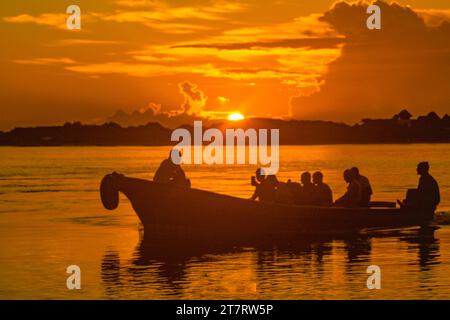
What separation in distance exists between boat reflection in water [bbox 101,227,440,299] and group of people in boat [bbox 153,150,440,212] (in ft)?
3.94

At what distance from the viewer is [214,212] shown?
28.7 metres

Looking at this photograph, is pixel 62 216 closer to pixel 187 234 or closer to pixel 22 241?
pixel 22 241

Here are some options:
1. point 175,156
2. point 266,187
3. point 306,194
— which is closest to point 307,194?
point 306,194

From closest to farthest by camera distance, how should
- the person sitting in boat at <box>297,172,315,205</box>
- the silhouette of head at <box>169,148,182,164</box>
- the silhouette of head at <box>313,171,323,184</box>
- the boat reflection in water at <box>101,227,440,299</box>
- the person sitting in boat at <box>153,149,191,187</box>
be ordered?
1. the boat reflection in water at <box>101,227,440,299</box>
2. the silhouette of head at <box>313,171,323,184</box>
3. the person sitting in boat at <box>297,172,315,205</box>
4. the silhouette of head at <box>169,148,182,164</box>
5. the person sitting in boat at <box>153,149,191,187</box>

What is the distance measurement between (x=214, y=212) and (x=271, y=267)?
17.1 feet

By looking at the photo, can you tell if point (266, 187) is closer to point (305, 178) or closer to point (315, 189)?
point (305, 178)

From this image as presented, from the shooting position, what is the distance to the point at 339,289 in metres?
20.9

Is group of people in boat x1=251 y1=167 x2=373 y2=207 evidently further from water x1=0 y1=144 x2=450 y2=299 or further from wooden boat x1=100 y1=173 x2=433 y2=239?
water x1=0 y1=144 x2=450 y2=299

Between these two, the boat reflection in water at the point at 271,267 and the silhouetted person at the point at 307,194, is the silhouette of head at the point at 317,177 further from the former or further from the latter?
the boat reflection in water at the point at 271,267

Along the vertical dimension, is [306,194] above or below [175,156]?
below

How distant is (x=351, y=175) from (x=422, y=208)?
3667mm

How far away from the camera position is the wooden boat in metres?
28.5

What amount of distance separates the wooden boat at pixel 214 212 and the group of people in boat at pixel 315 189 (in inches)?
18.9

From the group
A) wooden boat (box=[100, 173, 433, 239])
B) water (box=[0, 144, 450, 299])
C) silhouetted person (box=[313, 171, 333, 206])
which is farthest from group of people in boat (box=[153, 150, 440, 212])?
water (box=[0, 144, 450, 299])
